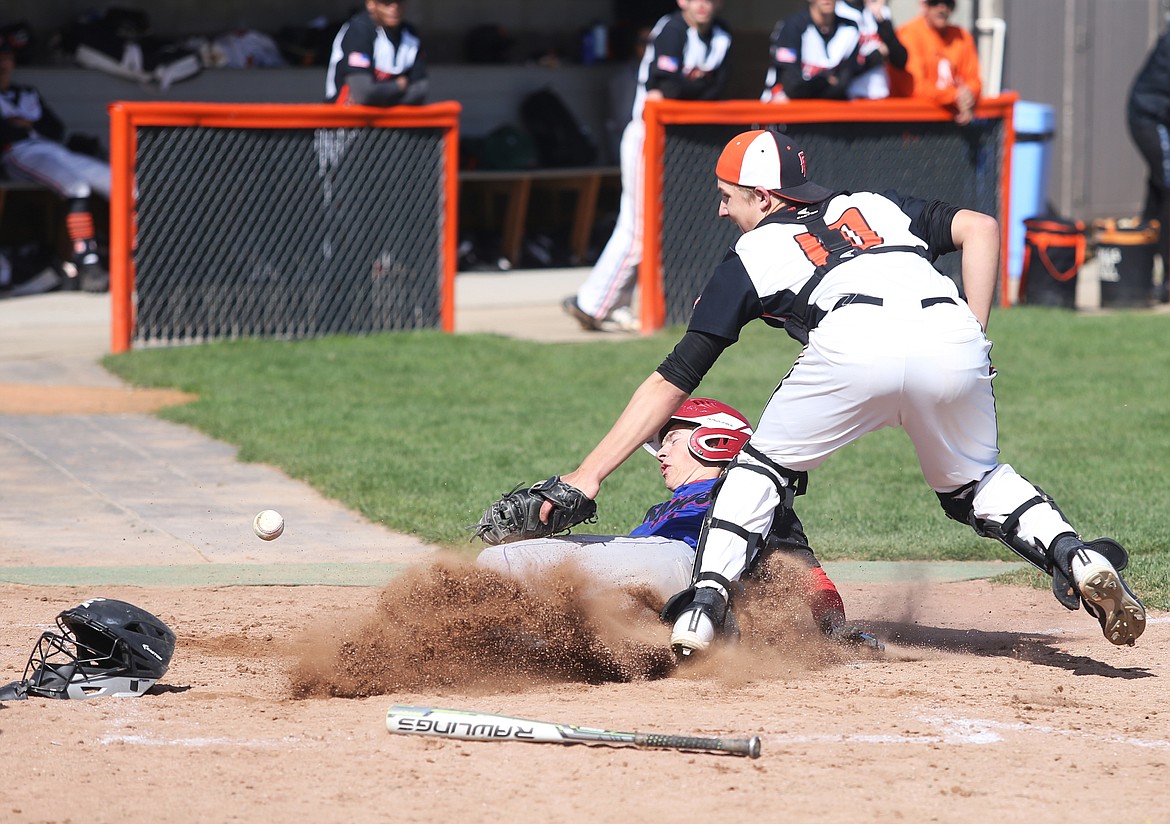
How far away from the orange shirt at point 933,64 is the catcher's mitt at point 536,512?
9.37m

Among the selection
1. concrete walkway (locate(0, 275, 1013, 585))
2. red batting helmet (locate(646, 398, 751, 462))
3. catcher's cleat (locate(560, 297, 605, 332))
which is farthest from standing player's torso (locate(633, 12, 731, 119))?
red batting helmet (locate(646, 398, 751, 462))

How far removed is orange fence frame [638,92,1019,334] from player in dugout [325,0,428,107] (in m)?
1.77

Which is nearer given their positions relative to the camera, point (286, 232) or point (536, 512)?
point (536, 512)

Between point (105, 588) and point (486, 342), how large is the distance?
5.99m

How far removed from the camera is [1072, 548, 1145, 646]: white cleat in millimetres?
4863

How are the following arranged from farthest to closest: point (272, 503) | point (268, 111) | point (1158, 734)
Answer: point (268, 111) < point (272, 503) < point (1158, 734)

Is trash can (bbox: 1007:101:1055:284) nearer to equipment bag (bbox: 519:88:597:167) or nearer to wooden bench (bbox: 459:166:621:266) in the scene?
wooden bench (bbox: 459:166:621:266)

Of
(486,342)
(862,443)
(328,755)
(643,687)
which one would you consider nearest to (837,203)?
(643,687)

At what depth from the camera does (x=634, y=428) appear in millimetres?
4996

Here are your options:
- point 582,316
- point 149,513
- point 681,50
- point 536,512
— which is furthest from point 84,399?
point 536,512

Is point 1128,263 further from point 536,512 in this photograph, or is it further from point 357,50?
point 536,512

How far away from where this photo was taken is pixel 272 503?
771 centimetres

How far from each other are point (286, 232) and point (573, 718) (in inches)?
302

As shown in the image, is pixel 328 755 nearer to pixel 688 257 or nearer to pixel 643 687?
pixel 643 687
